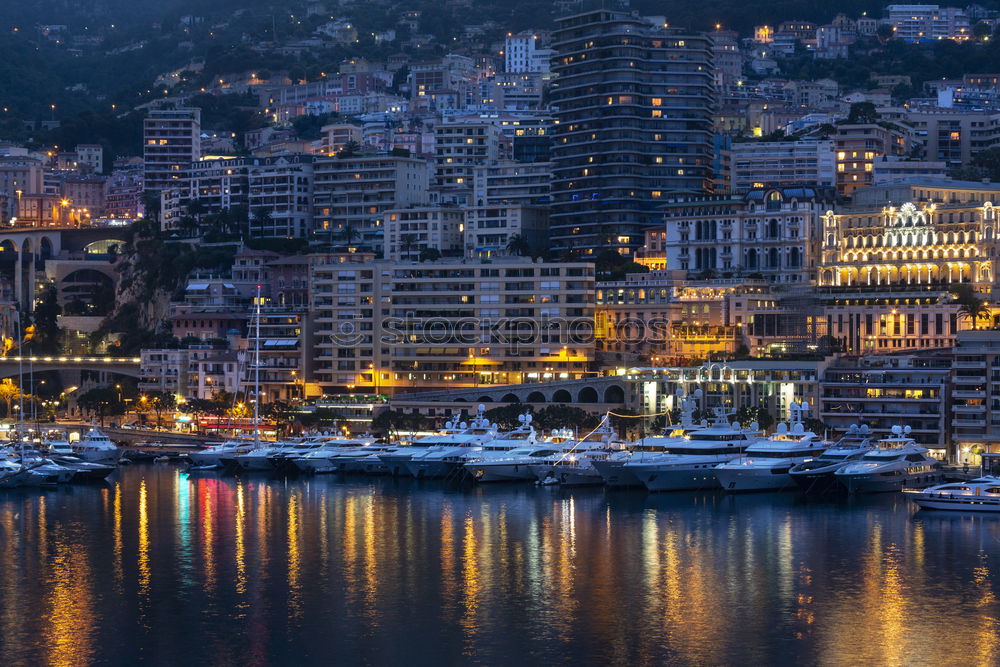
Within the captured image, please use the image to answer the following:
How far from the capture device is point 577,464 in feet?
301

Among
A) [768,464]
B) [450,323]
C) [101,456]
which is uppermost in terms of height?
[450,323]

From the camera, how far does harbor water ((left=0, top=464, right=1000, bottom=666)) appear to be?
50.8 metres

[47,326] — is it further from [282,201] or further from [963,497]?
[963,497]

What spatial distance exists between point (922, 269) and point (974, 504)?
4186 centimetres

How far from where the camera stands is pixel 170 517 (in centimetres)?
7869

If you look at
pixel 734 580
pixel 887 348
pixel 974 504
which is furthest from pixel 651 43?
pixel 734 580

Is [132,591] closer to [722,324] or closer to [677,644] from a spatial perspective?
[677,644]

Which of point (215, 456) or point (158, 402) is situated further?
point (158, 402)

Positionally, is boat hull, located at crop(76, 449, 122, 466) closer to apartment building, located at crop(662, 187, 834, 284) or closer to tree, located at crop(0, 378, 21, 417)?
tree, located at crop(0, 378, 21, 417)

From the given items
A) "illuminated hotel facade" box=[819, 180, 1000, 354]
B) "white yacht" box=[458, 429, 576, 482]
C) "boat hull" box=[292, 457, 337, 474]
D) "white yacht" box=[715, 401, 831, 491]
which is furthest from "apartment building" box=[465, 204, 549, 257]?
"white yacht" box=[715, 401, 831, 491]

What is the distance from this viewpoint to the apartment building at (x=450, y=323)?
11794cm

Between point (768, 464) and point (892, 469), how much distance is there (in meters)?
6.24

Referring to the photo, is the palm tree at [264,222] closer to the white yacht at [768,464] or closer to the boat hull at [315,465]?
the boat hull at [315,465]

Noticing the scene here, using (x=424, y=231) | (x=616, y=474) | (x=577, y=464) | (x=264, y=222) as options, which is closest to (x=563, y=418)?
(x=577, y=464)
